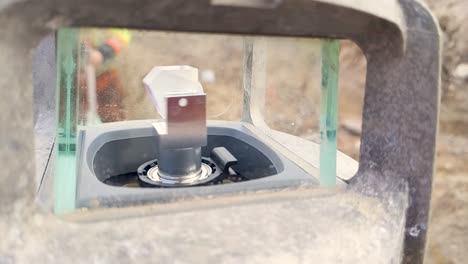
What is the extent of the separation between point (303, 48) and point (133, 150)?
30 centimetres

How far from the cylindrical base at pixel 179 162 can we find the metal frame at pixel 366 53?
7.5 inches

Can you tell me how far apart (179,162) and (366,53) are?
0.25m

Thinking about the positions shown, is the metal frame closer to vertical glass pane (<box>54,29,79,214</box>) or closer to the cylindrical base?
vertical glass pane (<box>54,29,79,214</box>)

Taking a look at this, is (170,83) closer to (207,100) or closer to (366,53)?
(207,100)

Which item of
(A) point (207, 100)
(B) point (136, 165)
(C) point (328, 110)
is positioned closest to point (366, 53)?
(C) point (328, 110)

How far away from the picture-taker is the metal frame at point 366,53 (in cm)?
31

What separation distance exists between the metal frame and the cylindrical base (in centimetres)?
19

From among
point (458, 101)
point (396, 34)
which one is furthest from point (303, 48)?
point (458, 101)

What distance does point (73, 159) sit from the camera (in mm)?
441

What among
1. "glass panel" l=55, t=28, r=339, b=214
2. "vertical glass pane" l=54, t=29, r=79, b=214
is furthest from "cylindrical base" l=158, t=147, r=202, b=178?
A: "vertical glass pane" l=54, t=29, r=79, b=214

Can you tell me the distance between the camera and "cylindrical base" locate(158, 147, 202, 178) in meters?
0.53

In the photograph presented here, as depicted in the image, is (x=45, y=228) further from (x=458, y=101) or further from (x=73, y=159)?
(x=458, y=101)

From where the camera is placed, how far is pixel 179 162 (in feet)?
1.76

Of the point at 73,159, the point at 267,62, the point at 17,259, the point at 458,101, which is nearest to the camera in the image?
the point at 17,259
